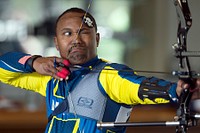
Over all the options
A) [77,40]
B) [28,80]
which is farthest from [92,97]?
[28,80]

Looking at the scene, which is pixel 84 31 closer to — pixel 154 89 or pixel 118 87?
pixel 118 87

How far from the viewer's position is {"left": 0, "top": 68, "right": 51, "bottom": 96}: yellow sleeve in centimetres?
187

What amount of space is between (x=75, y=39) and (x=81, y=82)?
104mm

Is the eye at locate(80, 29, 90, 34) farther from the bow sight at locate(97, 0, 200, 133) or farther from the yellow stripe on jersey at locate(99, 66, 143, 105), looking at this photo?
the bow sight at locate(97, 0, 200, 133)

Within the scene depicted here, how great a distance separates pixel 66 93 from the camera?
5.72 ft

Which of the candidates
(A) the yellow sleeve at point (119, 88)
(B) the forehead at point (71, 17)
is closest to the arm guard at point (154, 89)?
(A) the yellow sleeve at point (119, 88)

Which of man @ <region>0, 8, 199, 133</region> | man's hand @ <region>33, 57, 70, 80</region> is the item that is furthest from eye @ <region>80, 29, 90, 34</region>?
man's hand @ <region>33, 57, 70, 80</region>

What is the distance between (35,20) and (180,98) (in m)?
3.46

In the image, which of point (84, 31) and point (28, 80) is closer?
point (84, 31)

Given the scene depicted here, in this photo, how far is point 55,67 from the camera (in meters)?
1.69

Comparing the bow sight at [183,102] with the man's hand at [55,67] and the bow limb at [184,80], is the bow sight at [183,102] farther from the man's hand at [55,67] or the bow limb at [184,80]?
the man's hand at [55,67]

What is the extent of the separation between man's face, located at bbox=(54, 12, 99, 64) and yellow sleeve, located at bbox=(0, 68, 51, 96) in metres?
0.13

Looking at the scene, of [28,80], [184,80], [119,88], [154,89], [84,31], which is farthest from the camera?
[28,80]

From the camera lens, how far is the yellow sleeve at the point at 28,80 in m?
1.87
